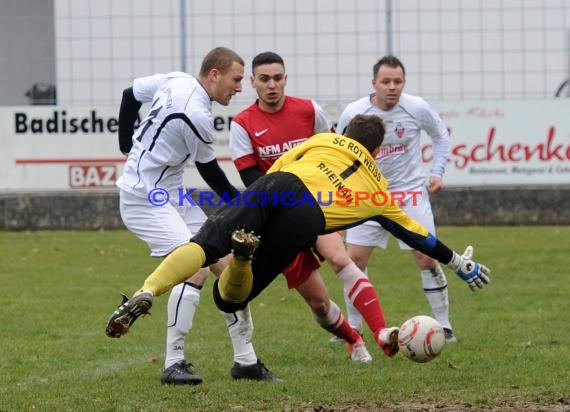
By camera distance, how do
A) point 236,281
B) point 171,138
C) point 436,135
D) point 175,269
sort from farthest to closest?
point 436,135 → point 171,138 → point 236,281 → point 175,269

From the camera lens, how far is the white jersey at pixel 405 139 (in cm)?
1030

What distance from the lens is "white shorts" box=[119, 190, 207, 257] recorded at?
8148 mm

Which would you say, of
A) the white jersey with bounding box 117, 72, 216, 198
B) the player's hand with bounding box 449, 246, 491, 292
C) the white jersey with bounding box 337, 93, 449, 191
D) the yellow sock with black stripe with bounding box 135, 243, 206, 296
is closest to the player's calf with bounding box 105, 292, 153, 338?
the yellow sock with black stripe with bounding box 135, 243, 206, 296

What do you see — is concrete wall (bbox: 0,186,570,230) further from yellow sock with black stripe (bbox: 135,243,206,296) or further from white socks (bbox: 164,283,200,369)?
yellow sock with black stripe (bbox: 135,243,206,296)

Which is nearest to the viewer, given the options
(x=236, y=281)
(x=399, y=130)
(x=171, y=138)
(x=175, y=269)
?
(x=175, y=269)

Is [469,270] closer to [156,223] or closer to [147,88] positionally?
[156,223]

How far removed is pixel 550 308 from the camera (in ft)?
38.1

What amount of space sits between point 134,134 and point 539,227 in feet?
38.7

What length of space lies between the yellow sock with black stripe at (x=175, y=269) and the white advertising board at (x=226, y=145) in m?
11.9

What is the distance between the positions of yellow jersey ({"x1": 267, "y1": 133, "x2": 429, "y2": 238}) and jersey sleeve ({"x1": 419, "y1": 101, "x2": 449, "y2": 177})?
2418 mm

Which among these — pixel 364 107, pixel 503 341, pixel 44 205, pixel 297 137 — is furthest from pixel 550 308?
pixel 44 205

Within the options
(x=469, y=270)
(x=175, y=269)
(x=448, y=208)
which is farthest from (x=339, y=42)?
(x=175, y=269)

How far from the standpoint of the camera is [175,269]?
7.30 meters

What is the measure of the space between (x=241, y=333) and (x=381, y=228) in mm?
2122
